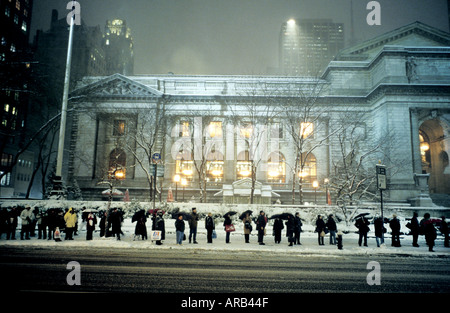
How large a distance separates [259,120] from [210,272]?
101ft

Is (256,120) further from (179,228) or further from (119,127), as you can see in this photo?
(179,228)

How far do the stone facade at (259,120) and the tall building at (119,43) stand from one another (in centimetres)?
9928

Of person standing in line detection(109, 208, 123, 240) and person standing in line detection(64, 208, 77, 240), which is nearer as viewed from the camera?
person standing in line detection(64, 208, 77, 240)

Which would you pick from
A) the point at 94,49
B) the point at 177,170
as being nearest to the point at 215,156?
the point at 177,170

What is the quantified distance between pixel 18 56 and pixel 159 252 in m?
20.9

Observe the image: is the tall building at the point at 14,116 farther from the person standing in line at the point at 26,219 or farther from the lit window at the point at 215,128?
the person standing in line at the point at 26,219

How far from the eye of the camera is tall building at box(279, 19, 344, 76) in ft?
568

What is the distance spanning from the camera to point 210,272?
8.38m

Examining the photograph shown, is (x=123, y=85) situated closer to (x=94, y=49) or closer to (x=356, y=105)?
(x=356, y=105)

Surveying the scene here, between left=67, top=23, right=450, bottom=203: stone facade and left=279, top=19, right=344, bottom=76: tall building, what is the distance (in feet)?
467

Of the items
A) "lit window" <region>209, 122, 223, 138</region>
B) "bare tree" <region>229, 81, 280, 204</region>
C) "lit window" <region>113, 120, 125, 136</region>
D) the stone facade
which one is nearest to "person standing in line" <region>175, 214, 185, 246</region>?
the stone facade

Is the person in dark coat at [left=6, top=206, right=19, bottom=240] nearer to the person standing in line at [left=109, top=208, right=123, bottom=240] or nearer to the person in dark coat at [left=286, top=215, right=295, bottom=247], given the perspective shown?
the person standing in line at [left=109, top=208, right=123, bottom=240]

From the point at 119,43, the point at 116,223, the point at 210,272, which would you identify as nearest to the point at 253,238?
the point at 116,223
